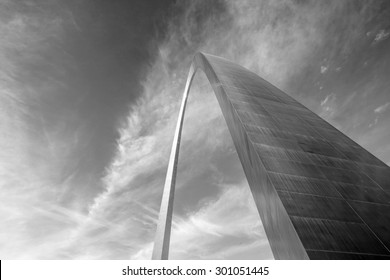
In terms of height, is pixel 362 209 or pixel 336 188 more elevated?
pixel 336 188

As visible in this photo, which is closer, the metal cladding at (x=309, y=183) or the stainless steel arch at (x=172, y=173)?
the metal cladding at (x=309, y=183)

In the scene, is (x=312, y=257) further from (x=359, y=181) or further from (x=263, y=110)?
(x=263, y=110)

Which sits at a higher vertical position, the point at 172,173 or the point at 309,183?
the point at 172,173

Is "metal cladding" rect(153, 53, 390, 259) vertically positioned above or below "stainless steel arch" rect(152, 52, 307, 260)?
below

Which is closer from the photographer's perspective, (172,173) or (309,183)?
(309,183)

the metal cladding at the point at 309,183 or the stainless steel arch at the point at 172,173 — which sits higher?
the stainless steel arch at the point at 172,173

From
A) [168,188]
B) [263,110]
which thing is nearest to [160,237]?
[168,188]

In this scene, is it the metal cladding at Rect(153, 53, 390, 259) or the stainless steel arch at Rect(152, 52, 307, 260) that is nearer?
the metal cladding at Rect(153, 53, 390, 259)
